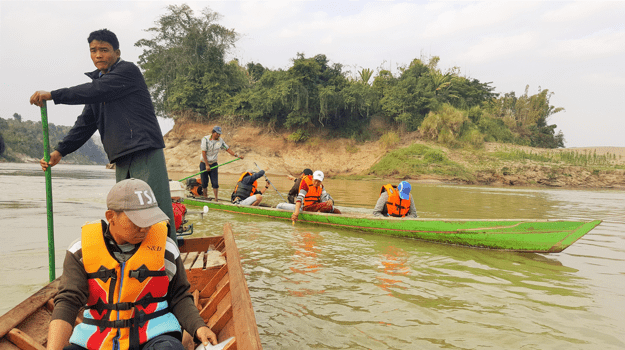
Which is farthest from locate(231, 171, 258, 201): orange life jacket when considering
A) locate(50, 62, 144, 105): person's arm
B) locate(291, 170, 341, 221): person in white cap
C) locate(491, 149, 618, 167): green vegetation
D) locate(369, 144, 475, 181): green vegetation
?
locate(491, 149, 618, 167): green vegetation

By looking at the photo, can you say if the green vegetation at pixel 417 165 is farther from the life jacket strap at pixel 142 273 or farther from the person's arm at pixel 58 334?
the person's arm at pixel 58 334

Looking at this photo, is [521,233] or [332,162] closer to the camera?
[521,233]

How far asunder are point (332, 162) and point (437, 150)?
7107 mm

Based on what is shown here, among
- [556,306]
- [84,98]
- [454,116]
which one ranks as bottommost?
[556,306]

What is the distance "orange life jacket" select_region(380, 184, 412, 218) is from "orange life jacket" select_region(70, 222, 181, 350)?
197 inches

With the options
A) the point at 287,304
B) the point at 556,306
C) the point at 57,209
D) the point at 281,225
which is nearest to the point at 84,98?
the point at 287,304

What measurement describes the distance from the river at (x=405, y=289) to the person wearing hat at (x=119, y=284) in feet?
3.48

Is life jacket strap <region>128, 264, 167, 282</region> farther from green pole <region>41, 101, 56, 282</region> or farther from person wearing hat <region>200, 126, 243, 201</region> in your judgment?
person wearing hat <region>200, 126, 243, 201</region>

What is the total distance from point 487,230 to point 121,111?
481 cm

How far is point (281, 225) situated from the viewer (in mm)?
6855

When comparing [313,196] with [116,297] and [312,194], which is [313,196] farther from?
[116,297]

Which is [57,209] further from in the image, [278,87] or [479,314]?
[278,87]

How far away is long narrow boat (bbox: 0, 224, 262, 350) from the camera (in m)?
1.58

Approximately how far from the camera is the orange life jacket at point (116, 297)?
1527 mm
